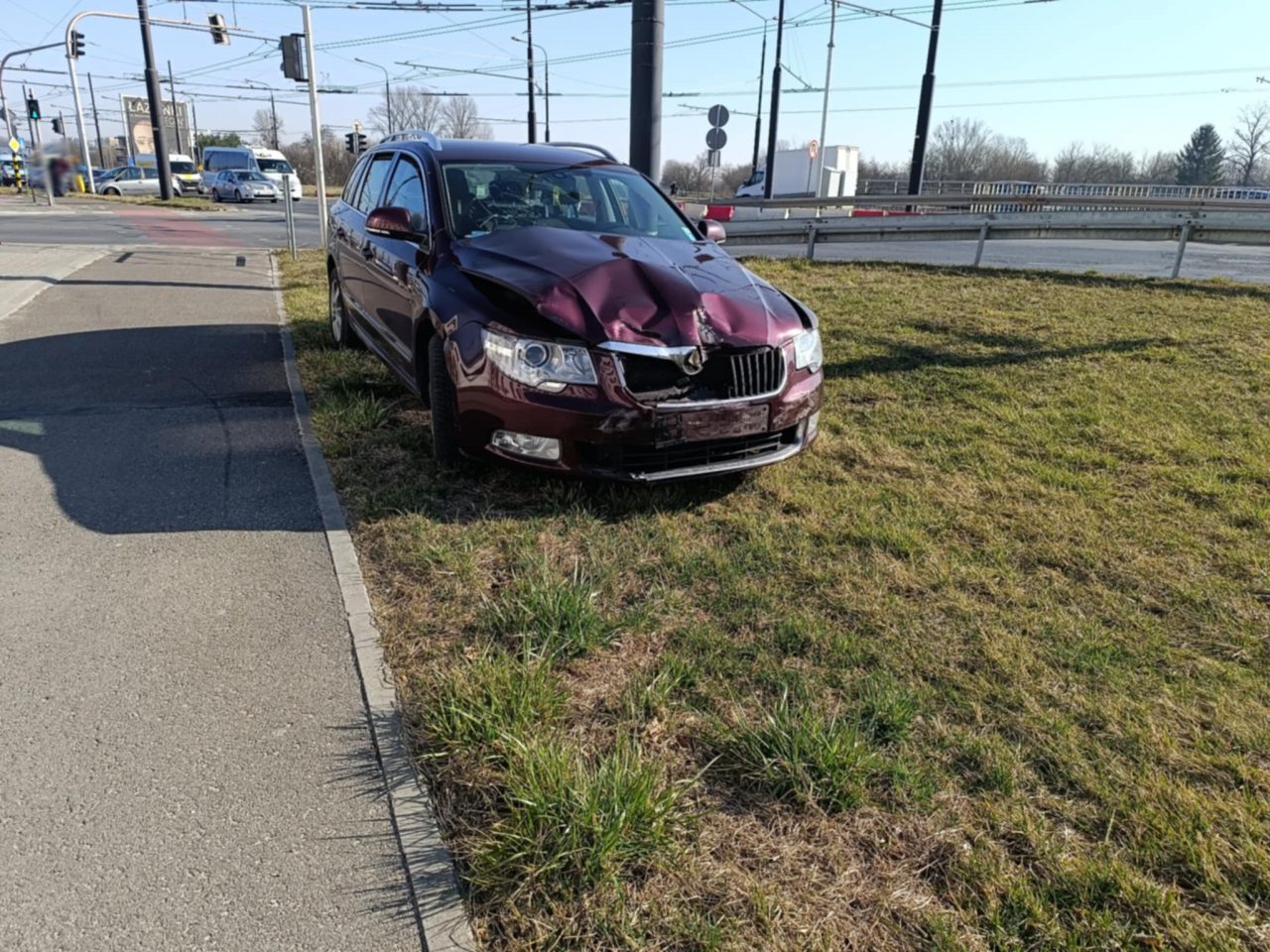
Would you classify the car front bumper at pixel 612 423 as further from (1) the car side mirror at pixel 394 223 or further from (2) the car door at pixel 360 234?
(2) the car door at pixel 360 234

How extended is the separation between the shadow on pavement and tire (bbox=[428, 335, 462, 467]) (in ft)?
2.35

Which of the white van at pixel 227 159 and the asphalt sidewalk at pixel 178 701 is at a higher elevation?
the white van at pixel 227 159

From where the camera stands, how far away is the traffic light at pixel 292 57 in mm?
14406

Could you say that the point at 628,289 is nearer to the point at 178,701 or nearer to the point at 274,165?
the point at 178,701

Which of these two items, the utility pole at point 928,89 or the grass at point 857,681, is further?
the utility pole at point 928,89

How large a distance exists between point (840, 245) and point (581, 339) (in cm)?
1323

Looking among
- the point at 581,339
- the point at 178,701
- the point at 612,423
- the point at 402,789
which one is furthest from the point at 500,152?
the point at 402,789

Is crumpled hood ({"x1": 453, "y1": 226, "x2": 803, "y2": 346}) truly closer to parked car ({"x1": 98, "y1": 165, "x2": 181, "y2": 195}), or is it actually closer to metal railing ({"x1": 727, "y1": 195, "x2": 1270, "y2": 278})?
metal railing ({"x1": 727, "y1": 195, "x2": 1270, "y2": 278})

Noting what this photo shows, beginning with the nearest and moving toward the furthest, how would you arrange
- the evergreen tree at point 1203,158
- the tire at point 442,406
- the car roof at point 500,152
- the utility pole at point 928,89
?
the tire at point 442,406
the car roof at point 500,152
the utility pole at point 928,89
the evergreen tree at point 1203,158

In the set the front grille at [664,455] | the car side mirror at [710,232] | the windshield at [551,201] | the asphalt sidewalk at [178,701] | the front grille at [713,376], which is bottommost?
the asphalt sidewalk at [178,701]

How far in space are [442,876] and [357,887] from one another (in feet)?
0.68

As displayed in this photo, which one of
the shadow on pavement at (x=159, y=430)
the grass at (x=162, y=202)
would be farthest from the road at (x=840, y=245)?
the shadow on pavement at (x=159, y=430)

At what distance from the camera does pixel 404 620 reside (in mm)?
3305

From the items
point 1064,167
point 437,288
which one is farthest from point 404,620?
point 1064,167
